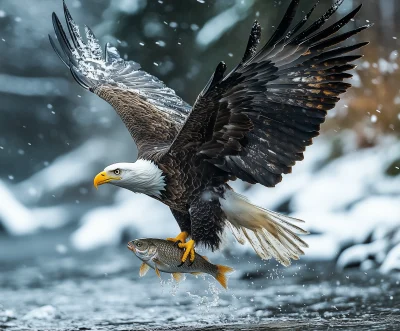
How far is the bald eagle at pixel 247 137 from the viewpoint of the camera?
3.88 metres

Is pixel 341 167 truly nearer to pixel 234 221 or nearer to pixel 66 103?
pixel 66 103

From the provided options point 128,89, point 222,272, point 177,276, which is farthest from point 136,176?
point 128,89

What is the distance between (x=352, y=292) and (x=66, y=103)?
644 centimetres

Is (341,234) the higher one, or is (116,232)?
(116,232)

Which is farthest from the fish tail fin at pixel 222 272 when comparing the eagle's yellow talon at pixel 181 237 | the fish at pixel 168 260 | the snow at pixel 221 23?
the snow at pixel 221 23

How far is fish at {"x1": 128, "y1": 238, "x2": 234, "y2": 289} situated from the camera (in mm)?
4004

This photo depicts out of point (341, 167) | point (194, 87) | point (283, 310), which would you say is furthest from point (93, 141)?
point (283, 310)

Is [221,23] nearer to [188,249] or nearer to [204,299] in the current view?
[204,299]

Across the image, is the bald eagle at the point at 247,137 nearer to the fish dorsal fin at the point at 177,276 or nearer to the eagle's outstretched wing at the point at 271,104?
the eagle's outstretched wing at the point at 271,104

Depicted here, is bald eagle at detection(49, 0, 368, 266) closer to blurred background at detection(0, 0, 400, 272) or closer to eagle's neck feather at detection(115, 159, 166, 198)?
eagle's neck feather at detection(115, 159, 166, 198)

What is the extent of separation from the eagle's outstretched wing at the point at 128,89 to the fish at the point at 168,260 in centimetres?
59

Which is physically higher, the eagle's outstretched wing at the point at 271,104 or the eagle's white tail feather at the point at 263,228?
the eagle's outstretched wing at the point at 271,104

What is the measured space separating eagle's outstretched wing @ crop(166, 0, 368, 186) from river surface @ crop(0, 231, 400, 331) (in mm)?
831

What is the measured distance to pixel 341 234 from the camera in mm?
7383
